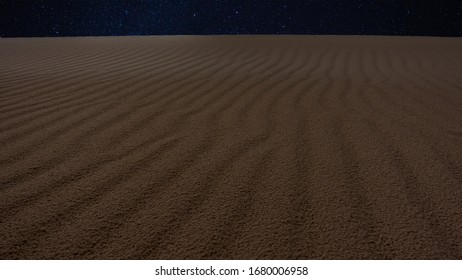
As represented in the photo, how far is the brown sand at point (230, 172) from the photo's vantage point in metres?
1.04

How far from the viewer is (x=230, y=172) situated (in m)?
1.48

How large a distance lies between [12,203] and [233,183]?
31.8 inches

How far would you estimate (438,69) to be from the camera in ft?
14.1

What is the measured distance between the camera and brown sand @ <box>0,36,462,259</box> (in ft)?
3.42

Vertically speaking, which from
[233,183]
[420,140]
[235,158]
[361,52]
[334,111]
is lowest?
[233,183]

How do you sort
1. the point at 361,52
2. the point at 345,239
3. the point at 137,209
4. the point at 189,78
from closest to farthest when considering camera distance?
the point at 345,239
the point at 137,209
the point at 189,78
the point at 361,52

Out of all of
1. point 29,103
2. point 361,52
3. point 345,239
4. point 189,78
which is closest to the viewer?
point 345,239

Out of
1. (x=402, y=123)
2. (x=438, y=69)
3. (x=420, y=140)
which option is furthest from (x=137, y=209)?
(x=438, y=69)

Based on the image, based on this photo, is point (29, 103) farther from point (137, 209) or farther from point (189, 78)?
point (137, 209)

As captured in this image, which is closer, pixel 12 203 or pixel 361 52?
pixel 12 203

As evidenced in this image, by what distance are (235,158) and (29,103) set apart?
184cm

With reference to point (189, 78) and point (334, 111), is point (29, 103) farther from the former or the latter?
point (334, 111)

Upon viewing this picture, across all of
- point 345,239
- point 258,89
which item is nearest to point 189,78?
point 258,89

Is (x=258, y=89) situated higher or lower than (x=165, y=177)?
higher
